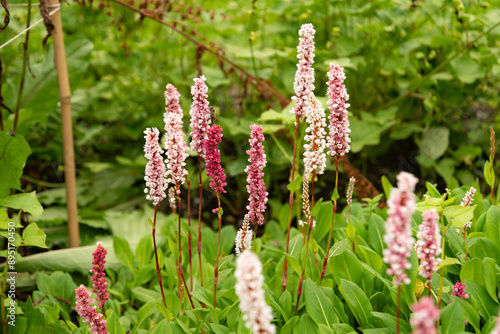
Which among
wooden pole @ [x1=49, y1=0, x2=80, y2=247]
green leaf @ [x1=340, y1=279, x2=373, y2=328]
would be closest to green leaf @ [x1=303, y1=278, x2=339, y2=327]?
green leaf @ [x1=340, y1=279, x2=373, y2=328]

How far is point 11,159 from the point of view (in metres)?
2.23

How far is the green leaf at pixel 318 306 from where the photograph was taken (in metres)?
1.75

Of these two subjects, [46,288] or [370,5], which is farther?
[370,5]

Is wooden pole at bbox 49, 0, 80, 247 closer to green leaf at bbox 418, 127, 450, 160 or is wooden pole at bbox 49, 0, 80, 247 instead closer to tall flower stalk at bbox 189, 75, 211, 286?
tall flower stalk at bbox 189, 75, 211, 286

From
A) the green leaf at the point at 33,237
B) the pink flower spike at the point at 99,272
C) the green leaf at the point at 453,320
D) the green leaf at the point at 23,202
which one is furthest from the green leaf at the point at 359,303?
the green leaf at the point at 23,202

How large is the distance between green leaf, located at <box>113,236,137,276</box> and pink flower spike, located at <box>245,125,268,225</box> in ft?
4.08

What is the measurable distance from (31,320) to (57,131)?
8.19 ft

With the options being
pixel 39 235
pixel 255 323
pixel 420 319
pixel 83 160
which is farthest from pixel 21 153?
pixel 83 160

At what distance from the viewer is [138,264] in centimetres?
279

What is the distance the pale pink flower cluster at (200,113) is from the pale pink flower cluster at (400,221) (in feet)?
2.60

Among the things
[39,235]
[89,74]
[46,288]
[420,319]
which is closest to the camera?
[420,319]

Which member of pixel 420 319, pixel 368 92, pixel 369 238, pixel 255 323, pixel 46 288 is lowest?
pixel 46 288

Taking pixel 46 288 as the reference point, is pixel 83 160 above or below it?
above

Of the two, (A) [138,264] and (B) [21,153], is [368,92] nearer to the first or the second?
(A) [138,264]
